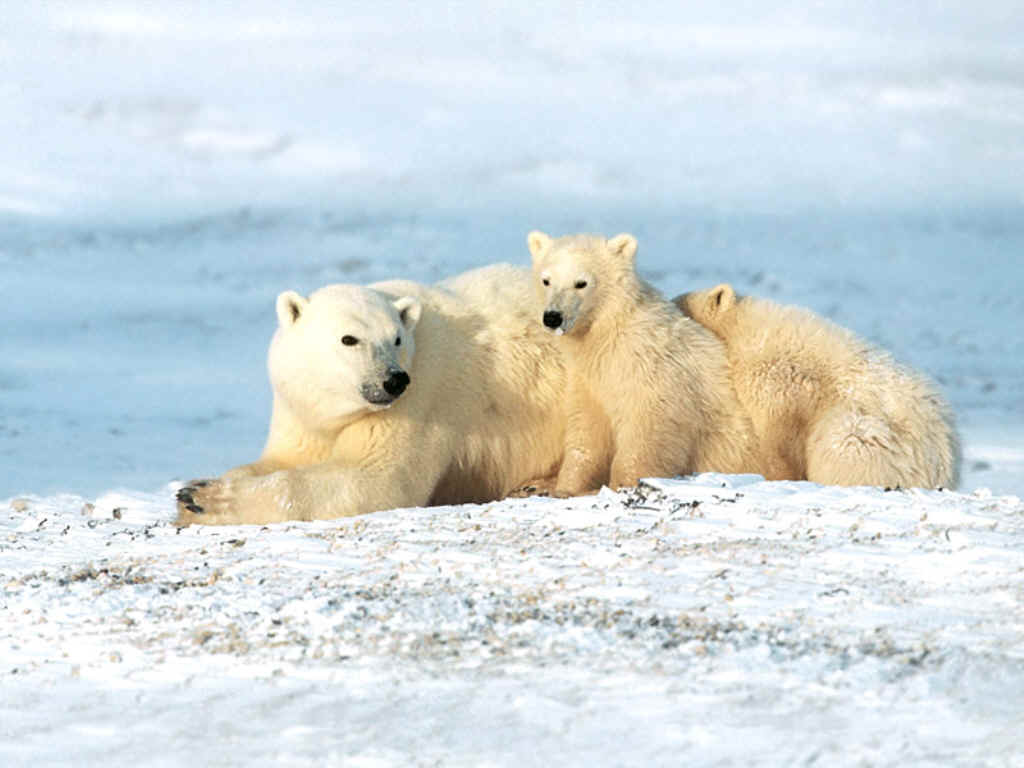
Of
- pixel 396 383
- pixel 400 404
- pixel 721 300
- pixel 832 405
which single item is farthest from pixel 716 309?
pixel 396 383

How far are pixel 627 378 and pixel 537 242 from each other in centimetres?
91

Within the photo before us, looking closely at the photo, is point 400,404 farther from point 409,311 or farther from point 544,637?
point 544,637

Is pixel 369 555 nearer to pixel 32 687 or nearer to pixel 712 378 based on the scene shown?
pixel 32 687

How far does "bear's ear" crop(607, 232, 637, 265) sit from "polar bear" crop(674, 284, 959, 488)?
1.82 ft

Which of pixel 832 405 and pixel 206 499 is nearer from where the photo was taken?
pixel 206 499

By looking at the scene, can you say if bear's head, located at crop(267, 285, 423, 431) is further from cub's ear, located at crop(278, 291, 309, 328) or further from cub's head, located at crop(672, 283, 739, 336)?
cub's head, located at crop(672, 283, 739, 336)

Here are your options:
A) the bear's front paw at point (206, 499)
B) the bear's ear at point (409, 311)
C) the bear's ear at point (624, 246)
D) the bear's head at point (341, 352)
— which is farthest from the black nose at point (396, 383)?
the bear's ear at point (624, 246)

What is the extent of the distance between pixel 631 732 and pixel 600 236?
158 inches

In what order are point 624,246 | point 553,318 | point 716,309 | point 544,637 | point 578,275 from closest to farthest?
point 544,637, point 553,318, point 578,275, point 624,246, point 716,309

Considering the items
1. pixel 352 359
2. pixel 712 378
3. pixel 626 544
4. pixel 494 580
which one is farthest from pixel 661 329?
pixel 494 580

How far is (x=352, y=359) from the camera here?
20.4 feet

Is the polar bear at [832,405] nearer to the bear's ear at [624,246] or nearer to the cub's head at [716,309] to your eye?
the cub's head at [716,309]

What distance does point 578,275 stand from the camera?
6.84 m

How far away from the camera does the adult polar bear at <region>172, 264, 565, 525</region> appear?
6.21 meters
